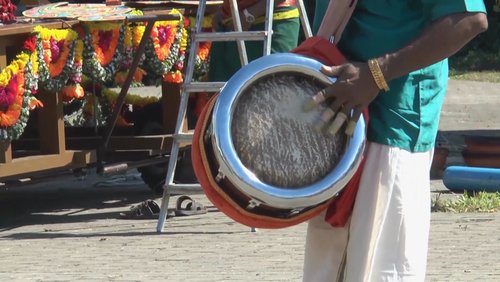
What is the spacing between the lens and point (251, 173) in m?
2.92

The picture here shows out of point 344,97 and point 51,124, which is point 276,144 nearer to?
point 344,97

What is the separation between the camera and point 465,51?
2183 cm

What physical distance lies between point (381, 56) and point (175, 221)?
16.4ft

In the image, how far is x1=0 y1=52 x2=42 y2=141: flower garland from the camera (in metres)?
6.95

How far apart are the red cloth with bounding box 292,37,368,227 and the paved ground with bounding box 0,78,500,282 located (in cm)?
297

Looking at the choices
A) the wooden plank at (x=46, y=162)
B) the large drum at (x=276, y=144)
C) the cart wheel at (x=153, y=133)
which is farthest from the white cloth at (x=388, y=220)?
the cart wheel at (x=153, y=133)

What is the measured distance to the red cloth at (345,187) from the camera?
3072 mm

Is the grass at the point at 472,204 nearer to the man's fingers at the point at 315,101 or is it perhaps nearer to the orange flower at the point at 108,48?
the orange flower at the point at 108,48

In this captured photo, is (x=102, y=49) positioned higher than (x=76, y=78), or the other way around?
(x=102, y=49)

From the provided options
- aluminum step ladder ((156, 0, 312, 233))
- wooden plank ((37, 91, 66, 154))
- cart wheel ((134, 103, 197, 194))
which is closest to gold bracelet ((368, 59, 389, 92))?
aluminum step ladder ((156, 0, 312, 233))

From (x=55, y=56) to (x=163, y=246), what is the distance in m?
1.41

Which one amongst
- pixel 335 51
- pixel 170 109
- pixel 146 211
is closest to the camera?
pixel 335 51

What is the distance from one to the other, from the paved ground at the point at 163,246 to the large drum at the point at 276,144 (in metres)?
3.17

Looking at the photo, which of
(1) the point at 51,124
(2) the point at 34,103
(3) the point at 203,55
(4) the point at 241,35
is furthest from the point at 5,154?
(3) the point at 203,55
